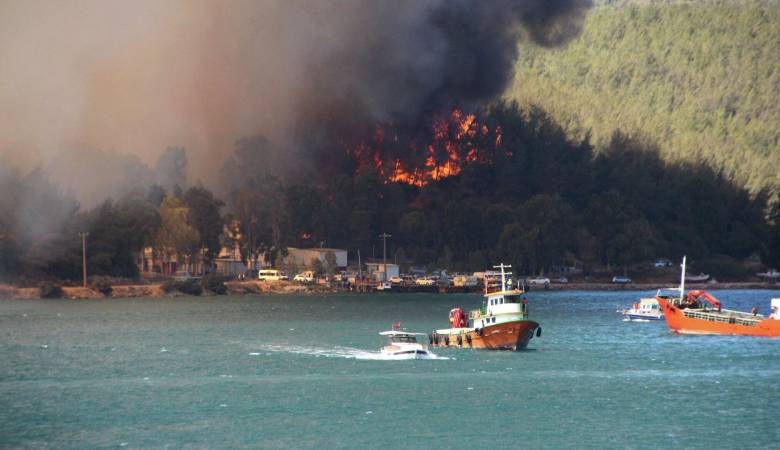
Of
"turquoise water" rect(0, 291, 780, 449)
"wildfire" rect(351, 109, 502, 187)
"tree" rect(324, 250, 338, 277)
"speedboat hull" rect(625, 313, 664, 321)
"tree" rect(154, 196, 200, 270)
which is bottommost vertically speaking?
"turquoise water" rect(0, 291, 780, 449)

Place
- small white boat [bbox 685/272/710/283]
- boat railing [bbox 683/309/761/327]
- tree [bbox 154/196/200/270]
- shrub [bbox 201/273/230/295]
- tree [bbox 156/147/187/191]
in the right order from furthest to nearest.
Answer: tree [bbox 156/147/187/191] → small white boat [bbox 685/272/710/283] → tree [bbox 154/196/200/270] → shrub [bbox 201/273/230/295] → boat railing [bbox 683/309/761/327]

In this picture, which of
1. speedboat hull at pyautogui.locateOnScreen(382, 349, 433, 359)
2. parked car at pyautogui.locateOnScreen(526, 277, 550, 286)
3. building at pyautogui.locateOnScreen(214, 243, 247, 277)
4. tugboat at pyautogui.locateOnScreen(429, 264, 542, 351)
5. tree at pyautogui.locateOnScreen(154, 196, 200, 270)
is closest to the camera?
speedboat hull at pyautogui.locateOnScreen(382, 349, 433, 359)

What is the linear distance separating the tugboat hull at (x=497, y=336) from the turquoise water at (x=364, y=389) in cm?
129

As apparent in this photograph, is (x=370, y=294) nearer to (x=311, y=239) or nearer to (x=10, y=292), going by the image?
(x=311, y=239)

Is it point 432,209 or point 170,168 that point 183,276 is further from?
point 432,209

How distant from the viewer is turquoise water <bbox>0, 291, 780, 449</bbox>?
46.2m

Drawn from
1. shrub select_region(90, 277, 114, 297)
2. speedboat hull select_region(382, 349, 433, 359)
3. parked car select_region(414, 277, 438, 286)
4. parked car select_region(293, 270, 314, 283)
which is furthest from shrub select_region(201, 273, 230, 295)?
speedboat hull select_region(382, 349, 433, 359)

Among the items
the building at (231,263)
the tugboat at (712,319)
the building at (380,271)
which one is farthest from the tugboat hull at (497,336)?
the building at (231,263)

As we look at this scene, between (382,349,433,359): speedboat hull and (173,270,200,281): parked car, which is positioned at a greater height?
(173,270,200,281): parked car

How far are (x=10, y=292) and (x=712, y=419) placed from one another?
8680 cm

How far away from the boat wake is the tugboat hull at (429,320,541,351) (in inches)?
125

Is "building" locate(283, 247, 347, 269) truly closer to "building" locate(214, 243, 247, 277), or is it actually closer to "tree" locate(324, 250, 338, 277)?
"tree" locate(324, 250, 338, 277)

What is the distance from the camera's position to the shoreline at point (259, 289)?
12488cm

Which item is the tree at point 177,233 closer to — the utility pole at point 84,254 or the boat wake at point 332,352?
the utility pole at point 84,254
